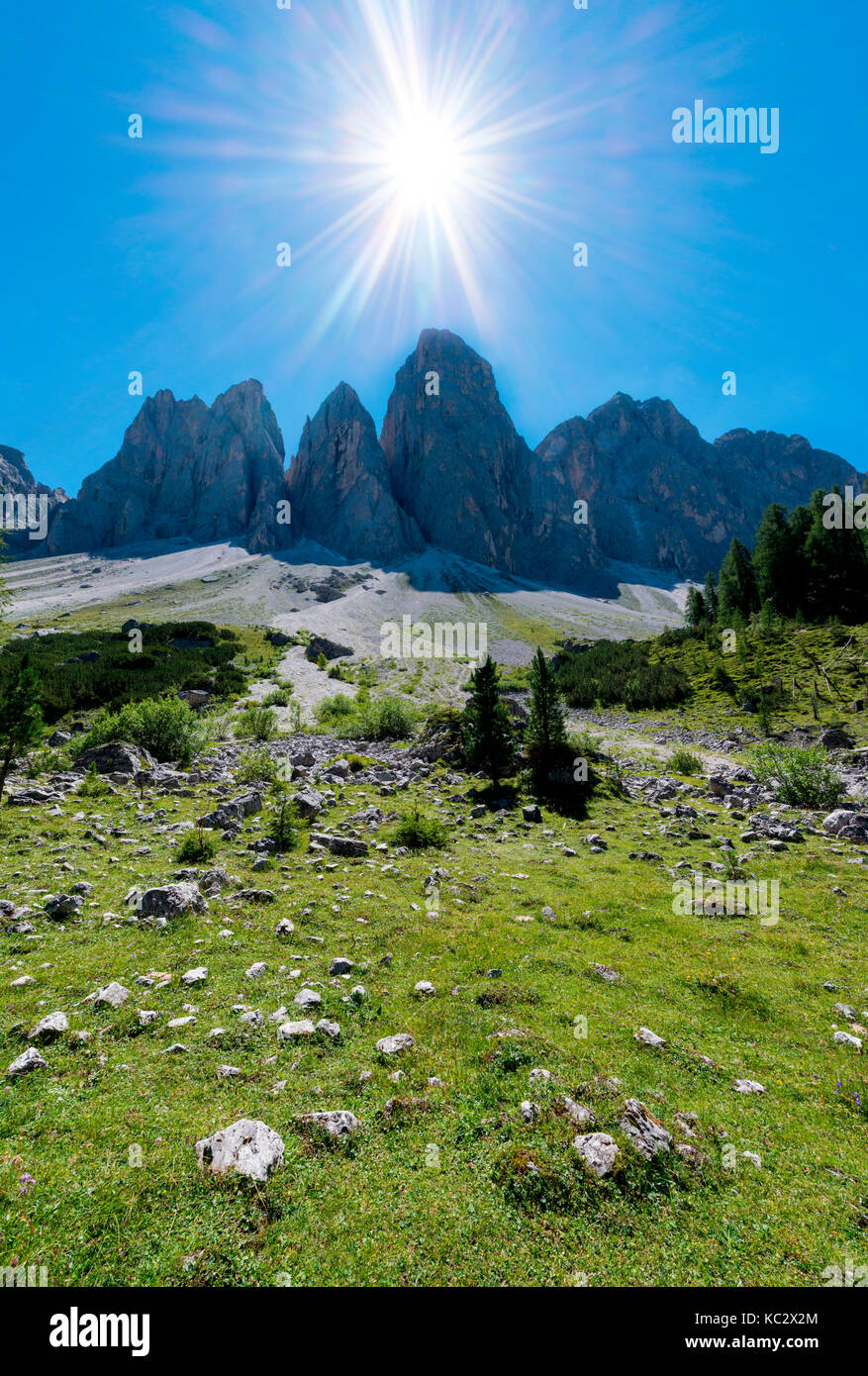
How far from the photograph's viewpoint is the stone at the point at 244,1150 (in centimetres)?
407

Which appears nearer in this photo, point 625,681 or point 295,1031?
point 295,1031

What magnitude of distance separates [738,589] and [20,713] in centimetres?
7809

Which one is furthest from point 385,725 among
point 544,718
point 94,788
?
point 94,788

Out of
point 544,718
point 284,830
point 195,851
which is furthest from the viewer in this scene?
point 544,718

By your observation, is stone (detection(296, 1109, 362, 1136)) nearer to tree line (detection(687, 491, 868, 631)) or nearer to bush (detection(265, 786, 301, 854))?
bush (detection(265, 786, 301, 854))

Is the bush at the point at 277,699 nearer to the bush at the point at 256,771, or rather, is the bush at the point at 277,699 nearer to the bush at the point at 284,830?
the bush at the point at 256,771

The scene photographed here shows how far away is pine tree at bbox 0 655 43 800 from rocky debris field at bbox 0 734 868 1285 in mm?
4956

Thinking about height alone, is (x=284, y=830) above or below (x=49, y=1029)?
above

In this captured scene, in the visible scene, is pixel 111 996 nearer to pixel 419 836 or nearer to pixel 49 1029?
pixel 49 1029

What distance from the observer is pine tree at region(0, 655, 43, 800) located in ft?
51.2

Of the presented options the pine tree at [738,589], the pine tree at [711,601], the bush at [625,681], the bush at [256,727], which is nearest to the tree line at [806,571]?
the pine tree at [738,589]

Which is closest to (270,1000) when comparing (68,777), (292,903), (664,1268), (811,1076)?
(292,903)

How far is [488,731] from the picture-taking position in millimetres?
22656
